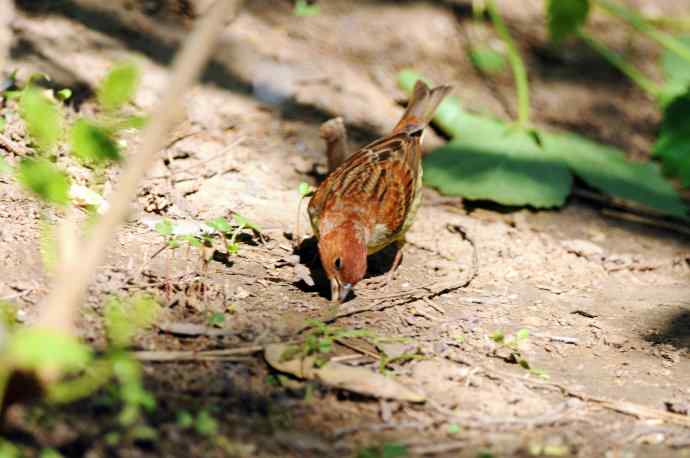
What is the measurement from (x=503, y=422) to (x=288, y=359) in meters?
0.88

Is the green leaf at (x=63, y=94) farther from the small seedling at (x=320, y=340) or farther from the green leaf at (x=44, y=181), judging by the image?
the green leaf at (x=44, y=181)

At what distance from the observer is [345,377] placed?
3.45 m

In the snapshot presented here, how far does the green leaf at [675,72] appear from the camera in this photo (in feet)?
24.7

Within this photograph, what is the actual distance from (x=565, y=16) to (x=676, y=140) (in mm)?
1295

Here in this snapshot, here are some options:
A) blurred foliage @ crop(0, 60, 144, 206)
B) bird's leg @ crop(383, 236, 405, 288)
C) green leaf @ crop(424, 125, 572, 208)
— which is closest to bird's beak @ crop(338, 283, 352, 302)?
bird's leg @ crop(383, 236, 405, 288)

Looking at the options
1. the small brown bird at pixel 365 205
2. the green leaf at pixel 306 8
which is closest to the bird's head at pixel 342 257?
the small brown bird at pixel 365 205

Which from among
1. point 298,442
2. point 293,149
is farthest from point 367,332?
point 293,149

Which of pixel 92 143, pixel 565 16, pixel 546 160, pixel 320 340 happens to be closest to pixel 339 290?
pixel 320 340

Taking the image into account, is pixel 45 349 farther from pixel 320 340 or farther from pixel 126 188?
pixel 320 340

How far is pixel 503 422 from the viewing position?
337 centimetres

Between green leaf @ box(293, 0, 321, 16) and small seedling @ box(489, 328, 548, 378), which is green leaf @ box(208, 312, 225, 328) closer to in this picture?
small seedling @ box(489, 328, 548, 378)

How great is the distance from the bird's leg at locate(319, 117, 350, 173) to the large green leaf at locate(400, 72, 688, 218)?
0.88 m

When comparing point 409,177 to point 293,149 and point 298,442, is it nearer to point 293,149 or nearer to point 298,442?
point 293,149

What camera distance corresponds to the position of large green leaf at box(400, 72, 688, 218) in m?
6.09
